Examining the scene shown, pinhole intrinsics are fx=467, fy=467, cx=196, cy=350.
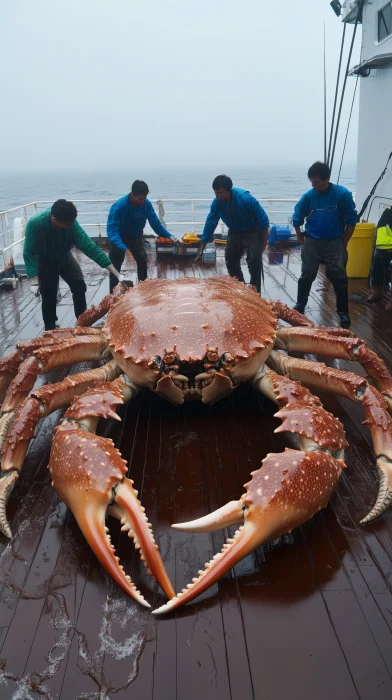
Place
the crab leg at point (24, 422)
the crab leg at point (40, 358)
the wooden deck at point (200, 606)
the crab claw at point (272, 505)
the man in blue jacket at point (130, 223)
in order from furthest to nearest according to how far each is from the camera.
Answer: the man in blue jacket at point (130, 223) → the crab leg at point (40, 358) → the crab leg at point (24, 422) → the crab claw at point (272, 505) → the wooden deck at point (200, 606)

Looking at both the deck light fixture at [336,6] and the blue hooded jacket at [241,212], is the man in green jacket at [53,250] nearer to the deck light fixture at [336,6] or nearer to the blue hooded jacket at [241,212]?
the blue hooded jacket at [241,212]

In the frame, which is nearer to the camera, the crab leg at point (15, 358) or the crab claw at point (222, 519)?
the crab claw at point (222, 519)

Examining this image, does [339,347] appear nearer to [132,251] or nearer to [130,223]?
[130,223]

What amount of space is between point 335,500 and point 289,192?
160 feet

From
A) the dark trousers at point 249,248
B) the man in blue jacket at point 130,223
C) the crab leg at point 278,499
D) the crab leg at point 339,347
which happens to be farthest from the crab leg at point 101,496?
the dark trousers at point 249,248

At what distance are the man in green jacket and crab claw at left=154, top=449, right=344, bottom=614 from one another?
12.6ft

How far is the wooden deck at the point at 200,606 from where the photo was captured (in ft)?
6.28

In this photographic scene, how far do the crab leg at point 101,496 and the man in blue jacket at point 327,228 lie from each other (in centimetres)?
424

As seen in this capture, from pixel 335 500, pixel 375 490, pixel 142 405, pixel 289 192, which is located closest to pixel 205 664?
pixel 335 500

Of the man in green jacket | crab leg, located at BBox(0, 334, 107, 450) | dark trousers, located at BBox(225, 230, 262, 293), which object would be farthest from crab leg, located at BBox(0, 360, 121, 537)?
dark trousers, located at BBox(225, 230, 262, 293)

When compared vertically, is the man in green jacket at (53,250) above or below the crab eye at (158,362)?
above

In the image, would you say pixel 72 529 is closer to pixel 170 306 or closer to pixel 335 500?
pixel 335 500

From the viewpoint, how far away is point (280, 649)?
2020mm

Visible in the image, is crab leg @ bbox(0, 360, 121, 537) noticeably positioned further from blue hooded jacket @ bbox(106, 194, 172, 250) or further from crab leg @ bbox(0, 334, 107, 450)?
blue hooded jacket @ bbox(106, 194, 172, 250)
